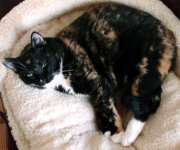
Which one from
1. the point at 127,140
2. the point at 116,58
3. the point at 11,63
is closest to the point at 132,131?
the point at 127,140

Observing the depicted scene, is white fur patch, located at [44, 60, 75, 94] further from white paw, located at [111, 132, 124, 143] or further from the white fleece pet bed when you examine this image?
white paw, located at [111, 132, 124, 143]

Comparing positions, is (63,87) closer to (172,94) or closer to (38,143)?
(38,143)

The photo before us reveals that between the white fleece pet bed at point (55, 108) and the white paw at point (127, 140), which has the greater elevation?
the white fleece pet bed at point (55, 108)

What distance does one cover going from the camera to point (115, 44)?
1469 mm

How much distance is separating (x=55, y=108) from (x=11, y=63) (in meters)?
0.25

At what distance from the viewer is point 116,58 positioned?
4.83 ft

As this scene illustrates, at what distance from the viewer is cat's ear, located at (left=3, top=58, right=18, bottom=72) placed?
4.60ft

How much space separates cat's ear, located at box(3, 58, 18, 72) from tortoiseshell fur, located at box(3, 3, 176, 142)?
148 mm

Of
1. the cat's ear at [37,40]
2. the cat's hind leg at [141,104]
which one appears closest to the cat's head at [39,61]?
the cat's ear at [37,40]

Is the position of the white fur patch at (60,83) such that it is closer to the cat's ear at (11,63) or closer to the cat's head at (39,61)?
the cat's head at (39,61)

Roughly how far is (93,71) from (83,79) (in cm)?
5

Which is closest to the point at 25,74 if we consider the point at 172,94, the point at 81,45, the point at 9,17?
the point at 81,45

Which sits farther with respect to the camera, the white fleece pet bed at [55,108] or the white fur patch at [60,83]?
the white fur patch at [60,83]

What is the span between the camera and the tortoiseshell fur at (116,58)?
1.38 metres
